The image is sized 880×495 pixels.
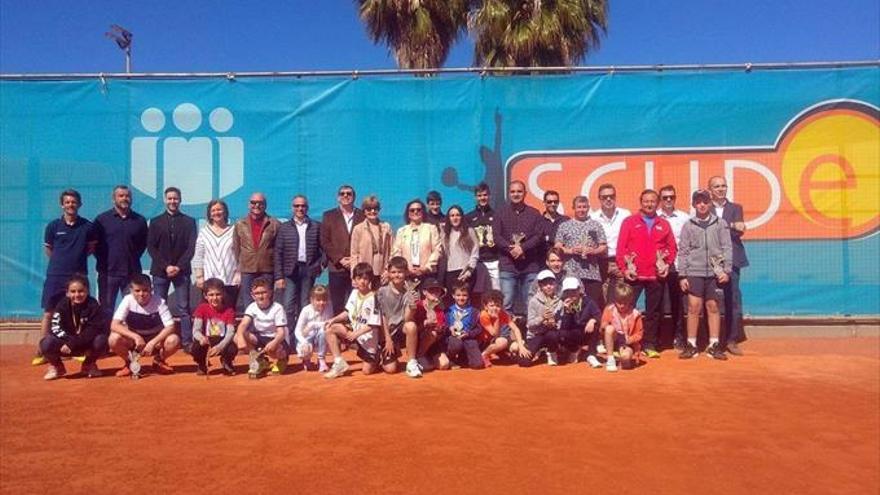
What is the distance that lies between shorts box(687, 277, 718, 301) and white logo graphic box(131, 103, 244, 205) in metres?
4.96

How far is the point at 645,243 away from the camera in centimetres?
709

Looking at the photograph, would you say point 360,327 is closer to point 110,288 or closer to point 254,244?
point 254,244

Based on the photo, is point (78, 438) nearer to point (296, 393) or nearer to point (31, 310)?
point (296, 393)

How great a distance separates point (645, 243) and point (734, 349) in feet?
4.79

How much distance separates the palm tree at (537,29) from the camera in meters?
11.9

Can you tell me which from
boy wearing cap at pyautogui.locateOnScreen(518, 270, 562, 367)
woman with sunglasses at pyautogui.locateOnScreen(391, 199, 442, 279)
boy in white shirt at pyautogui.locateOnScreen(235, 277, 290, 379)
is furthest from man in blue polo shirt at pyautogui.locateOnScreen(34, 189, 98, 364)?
boy wearing cap at pyautogui.locateOnScreen(518, 270, 562, 367)

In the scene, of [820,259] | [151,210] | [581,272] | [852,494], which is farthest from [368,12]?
[852,494]

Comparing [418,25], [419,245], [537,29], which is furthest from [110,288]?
[537,29]

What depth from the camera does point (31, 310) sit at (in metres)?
7.93

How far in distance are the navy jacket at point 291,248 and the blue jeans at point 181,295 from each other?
96 cm

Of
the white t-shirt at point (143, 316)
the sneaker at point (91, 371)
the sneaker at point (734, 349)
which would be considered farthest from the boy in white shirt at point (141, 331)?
the sneaker at point (734, 349)

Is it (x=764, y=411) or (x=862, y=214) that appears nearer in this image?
(x=764, y=411)

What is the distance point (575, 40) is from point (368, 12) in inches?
142

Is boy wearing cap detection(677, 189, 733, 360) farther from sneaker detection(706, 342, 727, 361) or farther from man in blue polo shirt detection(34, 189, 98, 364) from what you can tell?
→ man in blue polo shirt detection(34, 189, 98, 364)
